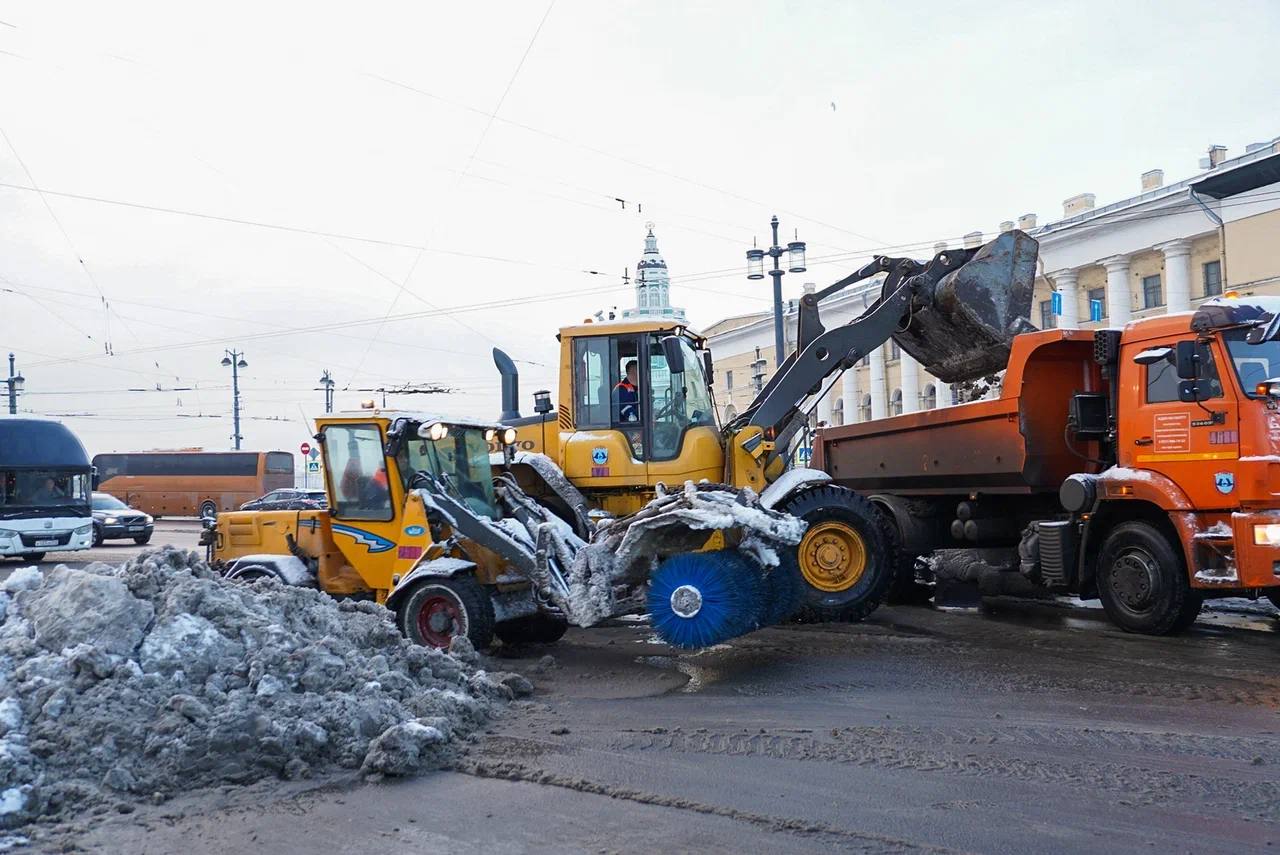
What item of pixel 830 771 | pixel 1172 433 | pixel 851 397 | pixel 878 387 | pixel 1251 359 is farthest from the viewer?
pixel 851 397

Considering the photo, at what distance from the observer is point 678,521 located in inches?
322

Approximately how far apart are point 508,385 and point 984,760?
8085mm

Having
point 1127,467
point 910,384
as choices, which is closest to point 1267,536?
point 1127,467

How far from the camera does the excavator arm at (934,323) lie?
11.4 m

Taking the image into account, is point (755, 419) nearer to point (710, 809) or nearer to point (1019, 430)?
point (1019, 430)

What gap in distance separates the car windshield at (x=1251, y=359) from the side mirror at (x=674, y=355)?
4820mm

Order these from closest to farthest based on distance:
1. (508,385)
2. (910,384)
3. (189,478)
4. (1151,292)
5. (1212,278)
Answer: (508,385) → (1212,278) → (1151,292) → (189,478) → (910,384)

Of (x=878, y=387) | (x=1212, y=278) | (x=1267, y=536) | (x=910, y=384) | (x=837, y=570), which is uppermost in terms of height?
(x=1212, y=278)

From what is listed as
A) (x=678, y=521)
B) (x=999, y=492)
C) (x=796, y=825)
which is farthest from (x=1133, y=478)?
(x=796, y=825)

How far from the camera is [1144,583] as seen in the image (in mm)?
9594

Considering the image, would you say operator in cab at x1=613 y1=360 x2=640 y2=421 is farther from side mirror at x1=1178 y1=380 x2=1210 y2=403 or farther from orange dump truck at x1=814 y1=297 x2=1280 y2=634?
side mirror at x1=1178 y1=380 x2=1210 y2=403

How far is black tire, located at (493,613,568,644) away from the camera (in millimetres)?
10180

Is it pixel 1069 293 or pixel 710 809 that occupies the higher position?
pixel 1069 293

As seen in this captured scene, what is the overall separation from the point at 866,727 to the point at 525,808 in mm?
2312
